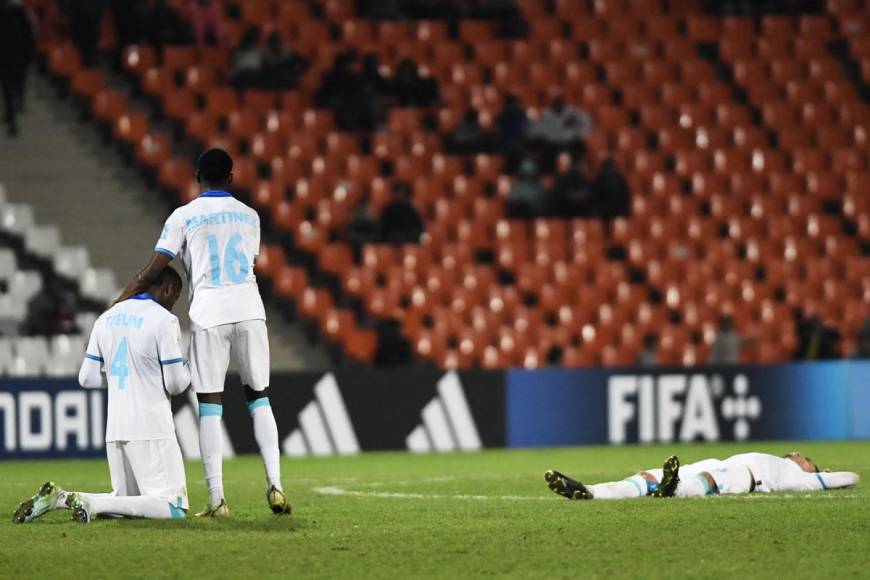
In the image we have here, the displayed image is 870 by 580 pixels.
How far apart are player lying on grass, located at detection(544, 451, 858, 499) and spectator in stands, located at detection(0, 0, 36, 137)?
35.9ft

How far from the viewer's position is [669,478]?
814cm

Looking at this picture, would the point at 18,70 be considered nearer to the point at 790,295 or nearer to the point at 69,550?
the point at 790,295

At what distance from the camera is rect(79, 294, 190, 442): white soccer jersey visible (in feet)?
24.4

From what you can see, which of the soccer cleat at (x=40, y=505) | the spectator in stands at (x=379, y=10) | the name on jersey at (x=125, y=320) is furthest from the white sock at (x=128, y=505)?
the spectator in stands at (x=379, y=10)

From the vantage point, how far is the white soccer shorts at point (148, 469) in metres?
7.44

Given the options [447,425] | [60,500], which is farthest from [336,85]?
[60,500]

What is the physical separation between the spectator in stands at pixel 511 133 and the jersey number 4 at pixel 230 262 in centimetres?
1091

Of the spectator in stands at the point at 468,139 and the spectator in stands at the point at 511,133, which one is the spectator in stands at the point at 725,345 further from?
the spectator in stands at the point at 468,139

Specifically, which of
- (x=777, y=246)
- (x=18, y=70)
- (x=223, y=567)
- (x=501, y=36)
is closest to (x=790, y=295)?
(x=777, y=246)

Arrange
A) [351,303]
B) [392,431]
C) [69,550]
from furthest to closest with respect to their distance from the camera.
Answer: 1. [351,303]
2. [392,431]
3. [69,550]

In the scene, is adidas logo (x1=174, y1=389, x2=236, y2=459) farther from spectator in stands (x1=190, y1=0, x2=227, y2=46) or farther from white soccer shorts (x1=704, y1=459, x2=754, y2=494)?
white soccer shorts (x1=704, y1=459, x2=754, y2=494)

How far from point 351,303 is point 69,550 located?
989 cm

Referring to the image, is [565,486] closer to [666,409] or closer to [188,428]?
[188,428]

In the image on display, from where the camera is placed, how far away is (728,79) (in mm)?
20109
